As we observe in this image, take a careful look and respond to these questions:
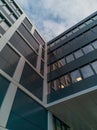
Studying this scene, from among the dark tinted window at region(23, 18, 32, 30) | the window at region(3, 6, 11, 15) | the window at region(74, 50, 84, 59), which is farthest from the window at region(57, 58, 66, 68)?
the window at region(3, 6, 11, 15)

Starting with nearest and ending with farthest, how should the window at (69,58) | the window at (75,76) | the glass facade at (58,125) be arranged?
the glass facade at (58,125)
the window at (75,76)
the window at (69,58)

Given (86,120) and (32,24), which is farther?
(32,24)

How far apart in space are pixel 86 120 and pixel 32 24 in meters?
14.1

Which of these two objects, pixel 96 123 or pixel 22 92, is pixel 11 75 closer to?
pixel 22 92

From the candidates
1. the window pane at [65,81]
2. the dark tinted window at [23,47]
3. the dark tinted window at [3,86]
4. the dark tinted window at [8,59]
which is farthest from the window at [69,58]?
the dark tinted window at [3,86]

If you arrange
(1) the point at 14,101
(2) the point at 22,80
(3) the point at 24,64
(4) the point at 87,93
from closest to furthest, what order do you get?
(1) the point at 14,101 → (4) the point at 87,93 → (2) the point at 22,80 → (3) the point at 24,64

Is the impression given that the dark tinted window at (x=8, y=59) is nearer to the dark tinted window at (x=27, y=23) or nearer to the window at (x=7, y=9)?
the window at (x=7, y=9)

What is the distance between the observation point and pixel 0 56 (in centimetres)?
1040

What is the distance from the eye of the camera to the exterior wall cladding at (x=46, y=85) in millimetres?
9195

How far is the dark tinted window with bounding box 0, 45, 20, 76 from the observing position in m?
10.2

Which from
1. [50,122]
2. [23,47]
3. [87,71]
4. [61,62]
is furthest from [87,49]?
[50,122]

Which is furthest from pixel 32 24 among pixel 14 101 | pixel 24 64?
pixel 14 101

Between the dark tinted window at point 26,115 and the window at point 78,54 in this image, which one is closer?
the dark tinted window at point 26,115

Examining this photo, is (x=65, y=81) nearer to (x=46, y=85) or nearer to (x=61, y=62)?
(x=46, y=85)
